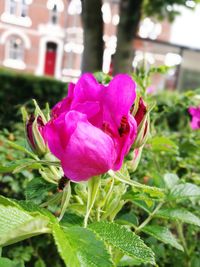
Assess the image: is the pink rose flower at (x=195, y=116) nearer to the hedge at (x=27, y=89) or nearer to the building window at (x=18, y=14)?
the hedge at (x=27, y=89)

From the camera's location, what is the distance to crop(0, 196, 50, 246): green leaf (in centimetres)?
32

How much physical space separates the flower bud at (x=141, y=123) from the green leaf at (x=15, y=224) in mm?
156

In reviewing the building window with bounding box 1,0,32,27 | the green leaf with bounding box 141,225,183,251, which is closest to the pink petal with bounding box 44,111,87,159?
the green leaf with bounding box 141,225,183,251

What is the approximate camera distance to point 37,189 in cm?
57

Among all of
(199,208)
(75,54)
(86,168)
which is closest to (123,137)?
(86,168)

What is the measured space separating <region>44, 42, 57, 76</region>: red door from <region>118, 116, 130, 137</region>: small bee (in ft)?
68.3

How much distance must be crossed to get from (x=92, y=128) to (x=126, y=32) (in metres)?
3.82

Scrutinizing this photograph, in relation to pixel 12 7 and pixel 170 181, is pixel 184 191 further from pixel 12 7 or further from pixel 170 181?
pixel 12 7

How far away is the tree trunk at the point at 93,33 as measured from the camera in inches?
142

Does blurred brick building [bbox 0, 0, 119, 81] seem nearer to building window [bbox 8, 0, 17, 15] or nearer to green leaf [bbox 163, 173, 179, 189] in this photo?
building window [bbox 8, 0, 17, 15]

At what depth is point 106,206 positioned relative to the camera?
0.55 m

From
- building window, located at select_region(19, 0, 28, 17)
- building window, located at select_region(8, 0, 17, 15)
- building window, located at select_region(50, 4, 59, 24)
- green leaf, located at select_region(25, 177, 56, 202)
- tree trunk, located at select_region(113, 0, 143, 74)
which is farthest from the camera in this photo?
building window, located at select_region(50, 4, 59, 24)

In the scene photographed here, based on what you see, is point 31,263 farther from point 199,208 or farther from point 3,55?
point 3,55

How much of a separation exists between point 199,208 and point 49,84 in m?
5.40
